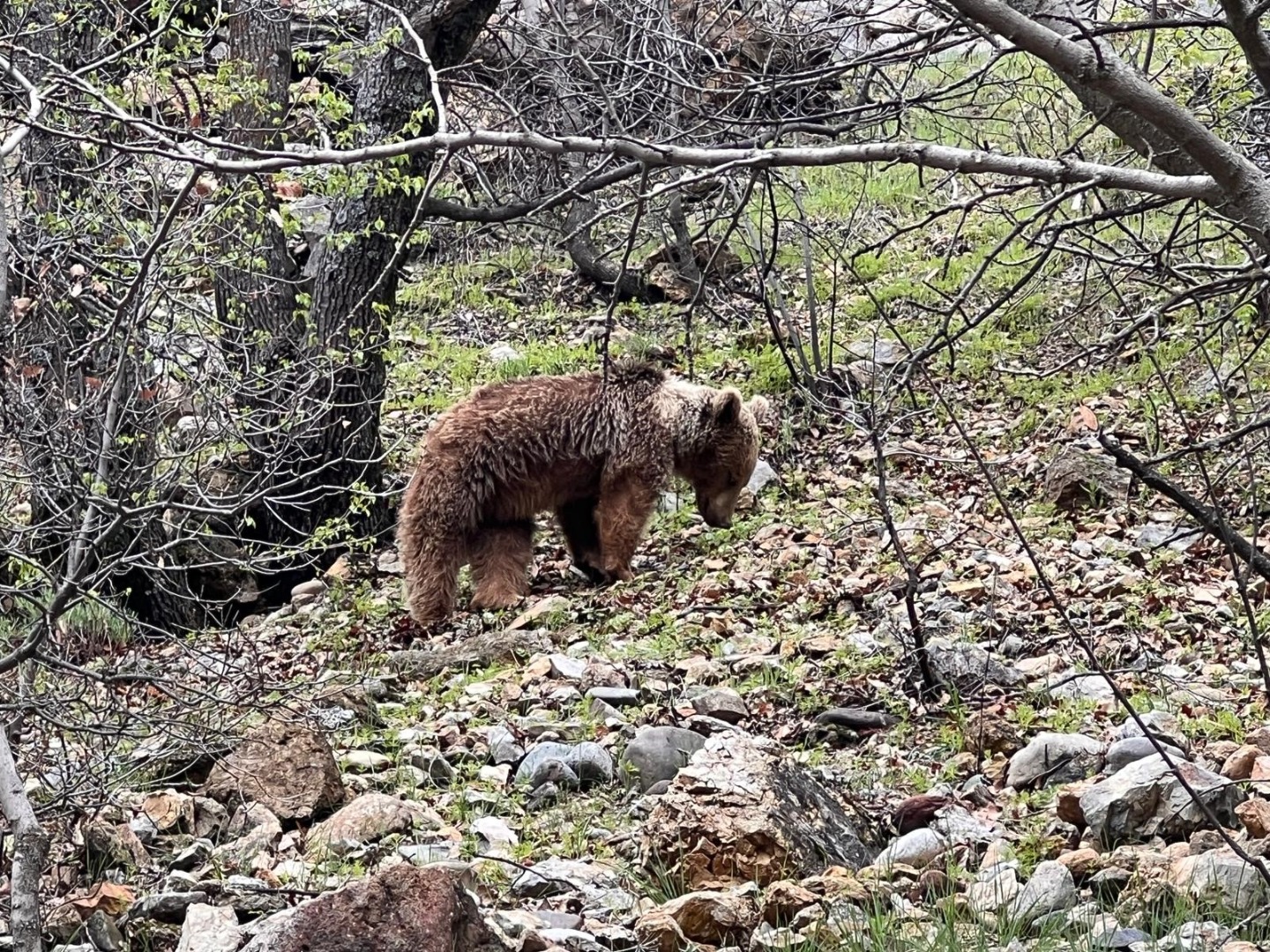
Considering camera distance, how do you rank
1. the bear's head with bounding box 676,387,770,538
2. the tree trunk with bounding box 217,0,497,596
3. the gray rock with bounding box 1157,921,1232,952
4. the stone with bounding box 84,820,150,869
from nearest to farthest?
the gray rock with bounding box 1157,921,1232,952, the stone with bounding box 84,820,150,869, the tree trunk with bounding box 217,0,497,596, the bear's head with bounding box 676,387,770,538

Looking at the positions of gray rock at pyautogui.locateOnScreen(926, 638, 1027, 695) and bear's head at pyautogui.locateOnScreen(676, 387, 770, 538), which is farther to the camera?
bear's head at pyautogui.locateOnScreen(676, 387, 770, 538)

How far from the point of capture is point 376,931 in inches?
140

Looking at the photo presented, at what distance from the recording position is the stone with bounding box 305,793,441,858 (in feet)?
17.5

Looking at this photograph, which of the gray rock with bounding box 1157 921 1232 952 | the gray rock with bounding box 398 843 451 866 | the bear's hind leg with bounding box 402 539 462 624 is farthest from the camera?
the bear's hind leg with bounding box 402 539 462 624

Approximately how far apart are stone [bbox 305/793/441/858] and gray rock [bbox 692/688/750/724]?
1654mm

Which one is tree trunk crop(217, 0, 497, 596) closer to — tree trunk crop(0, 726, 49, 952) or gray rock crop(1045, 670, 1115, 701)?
gray rock crop(1045, 670, 1115, 701)

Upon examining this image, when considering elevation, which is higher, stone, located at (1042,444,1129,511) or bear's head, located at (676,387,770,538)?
stone, located at (1042,444,1129,511)

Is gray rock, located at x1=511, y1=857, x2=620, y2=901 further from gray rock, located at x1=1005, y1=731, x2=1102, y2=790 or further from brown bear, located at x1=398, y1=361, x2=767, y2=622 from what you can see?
brown bear, located at x1=398, y1=361, x2=767, y2=622

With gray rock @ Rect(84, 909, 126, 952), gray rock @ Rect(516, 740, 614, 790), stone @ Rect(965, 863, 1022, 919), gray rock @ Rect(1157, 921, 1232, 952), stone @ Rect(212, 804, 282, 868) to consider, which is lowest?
gray rock @ Rect(84, 909, 126, 952)

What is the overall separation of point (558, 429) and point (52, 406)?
3.72 m

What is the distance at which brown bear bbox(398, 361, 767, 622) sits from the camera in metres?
9.59

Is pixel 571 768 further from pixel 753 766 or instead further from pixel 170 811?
pixel 170 811

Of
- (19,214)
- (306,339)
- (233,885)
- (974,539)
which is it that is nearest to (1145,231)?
(974,539)

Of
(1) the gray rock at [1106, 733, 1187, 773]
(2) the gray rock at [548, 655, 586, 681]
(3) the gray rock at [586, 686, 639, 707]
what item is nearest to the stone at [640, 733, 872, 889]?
(1) the gray rock at [1106, 733, 1187, 773]
